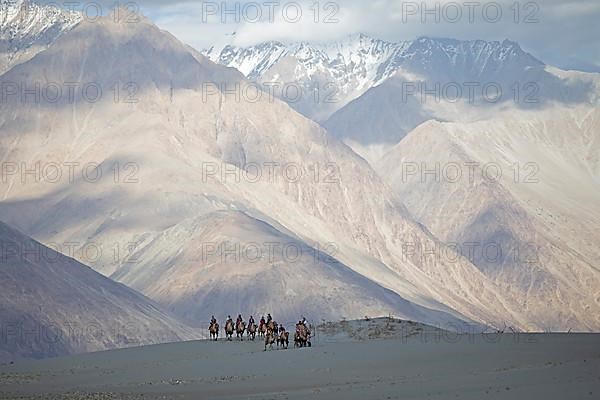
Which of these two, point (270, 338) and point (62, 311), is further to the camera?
point (62, 311)

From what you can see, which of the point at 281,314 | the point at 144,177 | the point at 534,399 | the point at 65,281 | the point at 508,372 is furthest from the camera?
the point at 144,177

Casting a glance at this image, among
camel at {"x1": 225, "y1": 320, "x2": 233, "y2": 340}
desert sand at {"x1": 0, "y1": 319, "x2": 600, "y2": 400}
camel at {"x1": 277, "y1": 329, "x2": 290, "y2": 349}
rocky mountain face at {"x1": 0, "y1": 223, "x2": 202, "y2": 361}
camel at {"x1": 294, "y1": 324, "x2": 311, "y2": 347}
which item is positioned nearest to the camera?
desert sand at {"x1": 0, "y1": 319, "x2": 600, "y2": 400}

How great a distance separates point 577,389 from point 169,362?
19.4 meters

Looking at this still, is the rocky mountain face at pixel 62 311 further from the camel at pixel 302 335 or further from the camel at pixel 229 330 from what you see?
the camel at pixel 302 335

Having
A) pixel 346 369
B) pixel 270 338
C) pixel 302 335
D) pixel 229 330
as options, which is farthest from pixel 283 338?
pixel 346 369

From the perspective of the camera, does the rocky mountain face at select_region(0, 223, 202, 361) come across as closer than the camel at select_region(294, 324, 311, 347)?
No

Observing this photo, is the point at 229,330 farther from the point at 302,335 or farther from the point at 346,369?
the point at 346,369

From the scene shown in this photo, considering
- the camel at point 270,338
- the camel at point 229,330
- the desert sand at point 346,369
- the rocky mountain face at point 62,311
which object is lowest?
the desert sand at point 346,369

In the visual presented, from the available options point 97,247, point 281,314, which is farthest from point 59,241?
point 281,314

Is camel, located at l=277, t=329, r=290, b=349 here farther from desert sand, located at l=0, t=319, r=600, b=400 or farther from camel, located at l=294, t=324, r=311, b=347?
desert sand, located at l=0, t=319, r=600, b=400

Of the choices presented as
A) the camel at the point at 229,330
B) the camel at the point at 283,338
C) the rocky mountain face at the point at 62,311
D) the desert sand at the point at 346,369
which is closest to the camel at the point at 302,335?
the camel at the point at 283,338

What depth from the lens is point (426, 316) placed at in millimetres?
173125

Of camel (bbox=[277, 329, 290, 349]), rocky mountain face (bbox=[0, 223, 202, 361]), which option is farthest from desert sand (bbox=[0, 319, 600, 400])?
rocky mountain face (bbox=[0, 223, 202, 361])

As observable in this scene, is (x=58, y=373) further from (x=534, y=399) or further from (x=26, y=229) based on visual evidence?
(x=26, y=229)
